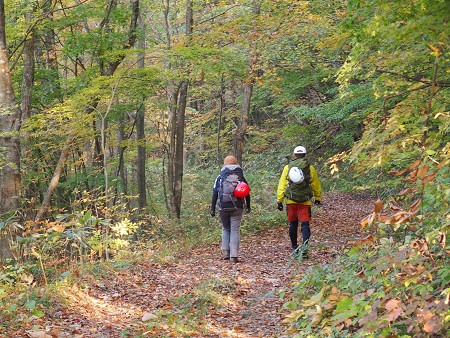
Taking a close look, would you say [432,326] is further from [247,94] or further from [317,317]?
[247,94]

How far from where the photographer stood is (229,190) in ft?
26.6

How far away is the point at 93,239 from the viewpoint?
7684 mm

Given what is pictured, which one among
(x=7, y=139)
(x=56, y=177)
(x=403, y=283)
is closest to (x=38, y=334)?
(x=403, y=283)

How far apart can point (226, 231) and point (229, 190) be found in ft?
2.79

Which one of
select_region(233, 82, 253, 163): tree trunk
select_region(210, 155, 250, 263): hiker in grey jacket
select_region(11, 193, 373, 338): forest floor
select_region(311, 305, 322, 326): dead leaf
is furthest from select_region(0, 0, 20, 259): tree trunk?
select_region(233, 82, 253, 163): tree trunk

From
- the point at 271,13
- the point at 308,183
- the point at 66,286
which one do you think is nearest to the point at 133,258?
the point at 66,286

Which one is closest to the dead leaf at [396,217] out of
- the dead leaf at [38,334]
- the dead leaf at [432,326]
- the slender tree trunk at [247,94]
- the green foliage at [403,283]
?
the green foliage at [403,283]

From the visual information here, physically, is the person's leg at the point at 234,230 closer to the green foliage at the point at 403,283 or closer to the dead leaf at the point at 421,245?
the green foliage at the point at 403,283

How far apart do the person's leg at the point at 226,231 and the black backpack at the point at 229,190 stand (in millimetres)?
177

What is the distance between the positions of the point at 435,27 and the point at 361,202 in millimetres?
14521

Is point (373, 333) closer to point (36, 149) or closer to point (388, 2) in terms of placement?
point (388, 2)

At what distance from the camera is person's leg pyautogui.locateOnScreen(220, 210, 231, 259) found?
8.23 m

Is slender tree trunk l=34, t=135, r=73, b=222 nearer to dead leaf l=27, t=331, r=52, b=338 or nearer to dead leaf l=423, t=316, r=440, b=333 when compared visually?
dead leaf l=27, t=331, r=52, b=338

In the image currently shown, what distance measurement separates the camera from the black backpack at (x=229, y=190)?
26.5 ft
